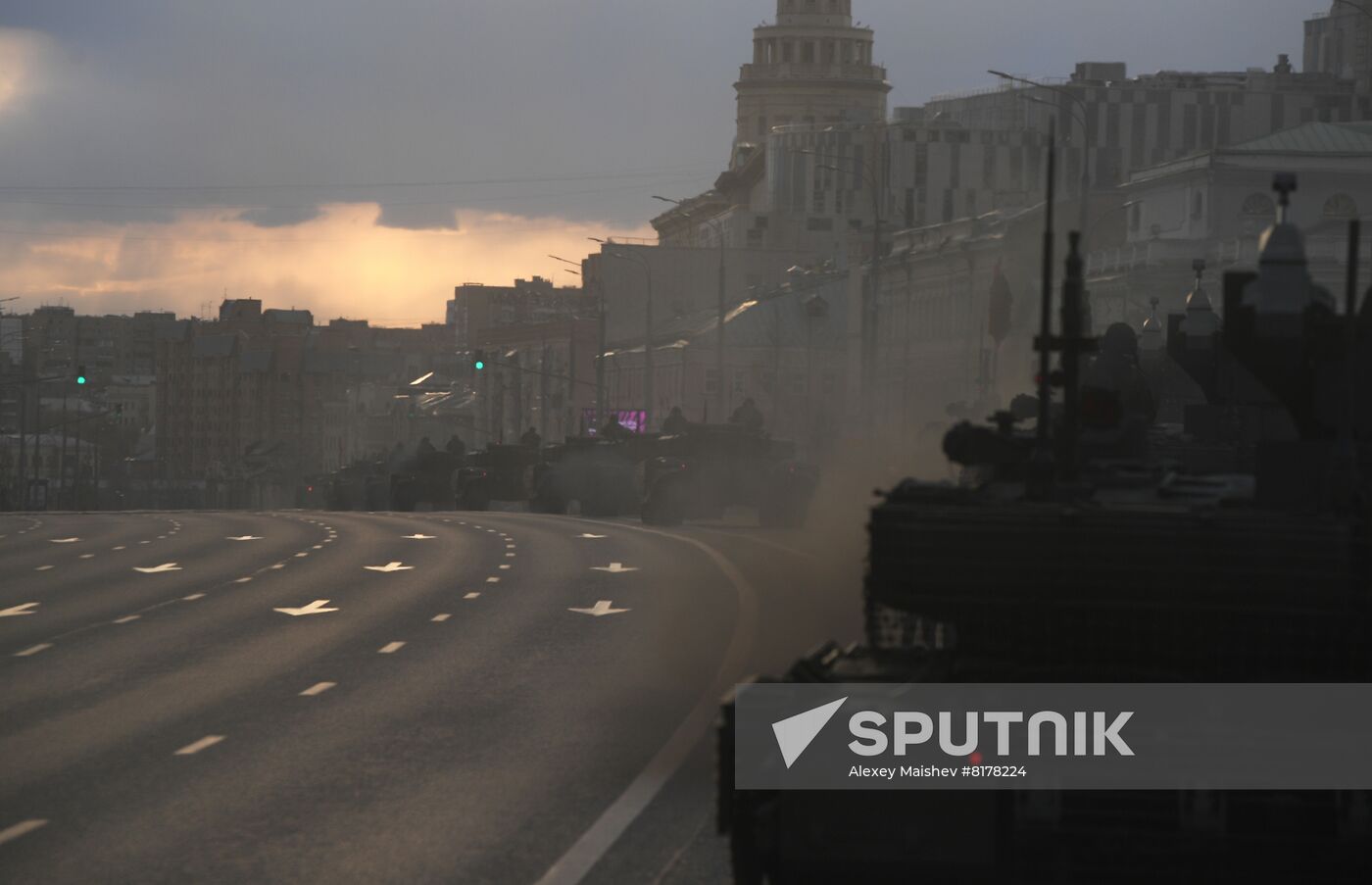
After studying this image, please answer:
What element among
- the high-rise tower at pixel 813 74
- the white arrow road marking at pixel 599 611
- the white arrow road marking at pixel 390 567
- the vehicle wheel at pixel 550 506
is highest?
the high-rise tower at pixel 813 74

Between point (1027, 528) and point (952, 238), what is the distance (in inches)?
3159

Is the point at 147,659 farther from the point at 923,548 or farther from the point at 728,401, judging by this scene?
the point at 728,401

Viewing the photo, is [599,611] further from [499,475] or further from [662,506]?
[499,475]

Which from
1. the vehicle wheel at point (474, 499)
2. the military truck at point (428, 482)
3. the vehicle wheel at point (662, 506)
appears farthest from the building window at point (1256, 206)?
the vehicle wheel at point (662, 506)

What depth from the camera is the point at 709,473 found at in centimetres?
5034

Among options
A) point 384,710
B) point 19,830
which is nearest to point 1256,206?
point 384,710

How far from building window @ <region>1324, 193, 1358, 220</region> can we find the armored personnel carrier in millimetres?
71253

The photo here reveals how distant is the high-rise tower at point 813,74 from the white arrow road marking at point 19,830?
7298 inches

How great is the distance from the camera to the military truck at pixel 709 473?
49.4 metres

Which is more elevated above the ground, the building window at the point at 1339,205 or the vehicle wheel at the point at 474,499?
the building window at the point at 1339,205

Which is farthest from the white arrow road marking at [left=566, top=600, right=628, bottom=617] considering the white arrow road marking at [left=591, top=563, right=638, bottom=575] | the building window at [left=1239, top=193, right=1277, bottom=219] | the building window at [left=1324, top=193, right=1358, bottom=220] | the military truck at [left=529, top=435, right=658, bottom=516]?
the building window at [left=1324, top=193, right=1358, bottom=220]

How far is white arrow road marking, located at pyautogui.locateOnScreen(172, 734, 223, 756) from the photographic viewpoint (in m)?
15.4

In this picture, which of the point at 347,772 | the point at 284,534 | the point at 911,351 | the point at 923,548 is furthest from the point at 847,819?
the point at 911,351

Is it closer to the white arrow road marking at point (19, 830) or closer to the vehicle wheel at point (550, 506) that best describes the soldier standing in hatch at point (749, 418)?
the vehicle wheel at point (550, 506)
